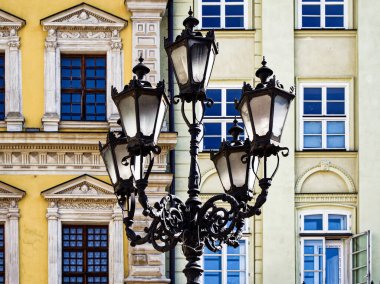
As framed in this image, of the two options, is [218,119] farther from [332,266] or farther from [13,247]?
[13,247]

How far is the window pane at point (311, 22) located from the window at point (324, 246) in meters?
3.49

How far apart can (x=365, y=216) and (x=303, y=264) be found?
1.40m

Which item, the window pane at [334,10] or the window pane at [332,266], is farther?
the window pane at [334,10]

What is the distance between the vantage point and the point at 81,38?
25.3 meters

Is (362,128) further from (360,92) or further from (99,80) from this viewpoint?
(99,80)

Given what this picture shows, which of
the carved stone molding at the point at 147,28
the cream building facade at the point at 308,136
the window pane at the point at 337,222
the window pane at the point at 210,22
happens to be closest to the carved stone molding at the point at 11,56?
the carved stone molding at the point at 147,28

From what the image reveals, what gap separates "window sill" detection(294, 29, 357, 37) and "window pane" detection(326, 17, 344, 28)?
190 millimetres

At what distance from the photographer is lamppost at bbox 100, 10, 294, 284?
46.3ft

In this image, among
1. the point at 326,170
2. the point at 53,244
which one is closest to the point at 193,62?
the point at 53,244

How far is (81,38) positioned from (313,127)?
4.52 meters

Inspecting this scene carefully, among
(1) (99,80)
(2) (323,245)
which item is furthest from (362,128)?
(1) (99,80)

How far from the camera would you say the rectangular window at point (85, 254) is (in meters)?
24.7

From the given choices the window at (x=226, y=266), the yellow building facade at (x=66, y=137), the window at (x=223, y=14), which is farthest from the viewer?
the window at (x=223, y=14)

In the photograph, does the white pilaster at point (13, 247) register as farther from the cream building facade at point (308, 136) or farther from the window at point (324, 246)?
the window at point (324, 246)
